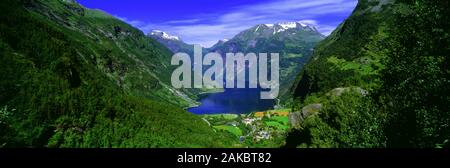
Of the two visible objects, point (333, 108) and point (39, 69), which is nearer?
point (333, 108)

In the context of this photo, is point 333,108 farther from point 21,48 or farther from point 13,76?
point 21,48

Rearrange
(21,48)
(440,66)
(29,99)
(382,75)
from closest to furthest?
(440,66)
(382,75)
(29,99)
(21,48)

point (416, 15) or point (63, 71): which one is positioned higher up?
point (416, 15)

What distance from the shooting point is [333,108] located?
52.4 m

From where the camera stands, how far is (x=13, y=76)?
129 meters

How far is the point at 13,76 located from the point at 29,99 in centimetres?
1081

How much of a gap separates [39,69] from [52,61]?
57.3 ft

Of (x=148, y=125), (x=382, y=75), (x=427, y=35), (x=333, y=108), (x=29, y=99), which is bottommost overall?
(x=148, y=125)

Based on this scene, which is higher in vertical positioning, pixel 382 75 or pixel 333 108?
pixel 382 75
